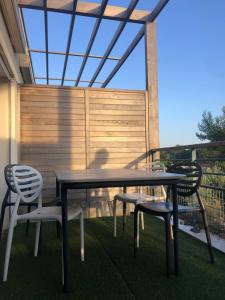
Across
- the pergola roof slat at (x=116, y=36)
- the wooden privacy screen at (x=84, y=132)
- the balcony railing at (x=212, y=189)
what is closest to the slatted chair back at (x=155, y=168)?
the balcony railing at (x=212, y=189)

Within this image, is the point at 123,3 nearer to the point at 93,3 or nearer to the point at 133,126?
the point at 93,3

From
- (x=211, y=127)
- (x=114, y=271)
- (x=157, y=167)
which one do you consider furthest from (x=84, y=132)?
(x=211, y=127)

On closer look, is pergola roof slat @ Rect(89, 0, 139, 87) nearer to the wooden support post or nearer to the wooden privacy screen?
the wooden support post

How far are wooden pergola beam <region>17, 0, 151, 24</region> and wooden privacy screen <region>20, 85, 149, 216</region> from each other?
108 centimetres

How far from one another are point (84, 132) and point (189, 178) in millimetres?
1990

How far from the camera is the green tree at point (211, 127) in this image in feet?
61.1

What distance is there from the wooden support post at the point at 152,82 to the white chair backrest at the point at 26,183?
223cm

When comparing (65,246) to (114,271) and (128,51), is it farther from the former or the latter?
(128,51)

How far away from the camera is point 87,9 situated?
3.77m

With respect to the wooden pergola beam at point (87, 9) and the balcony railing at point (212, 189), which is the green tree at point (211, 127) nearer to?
the wooden pergola beam at point (87, 9)

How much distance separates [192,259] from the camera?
2213 millimetres

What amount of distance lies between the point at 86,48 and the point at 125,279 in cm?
443

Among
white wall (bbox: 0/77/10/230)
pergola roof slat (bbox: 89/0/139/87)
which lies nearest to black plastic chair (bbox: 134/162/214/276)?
white wall (bbox: 0/77/10/230)

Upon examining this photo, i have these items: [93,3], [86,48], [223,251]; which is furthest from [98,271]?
[86,48]
